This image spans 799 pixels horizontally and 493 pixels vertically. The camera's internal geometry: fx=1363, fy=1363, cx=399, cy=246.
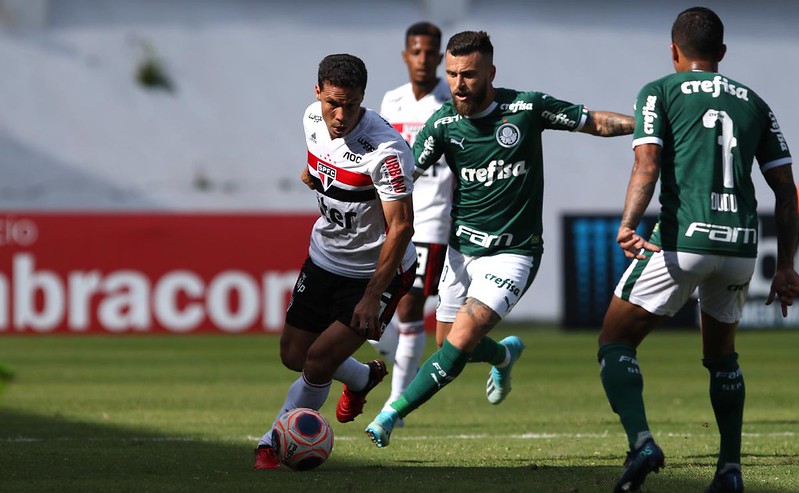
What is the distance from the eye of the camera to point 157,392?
11867mm

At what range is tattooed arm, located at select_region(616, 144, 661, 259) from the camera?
5438mm

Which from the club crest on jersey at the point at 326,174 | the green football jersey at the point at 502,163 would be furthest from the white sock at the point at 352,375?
the club crest on jersey at the point at 326,174

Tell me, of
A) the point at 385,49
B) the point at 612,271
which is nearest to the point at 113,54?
the point at 385,49

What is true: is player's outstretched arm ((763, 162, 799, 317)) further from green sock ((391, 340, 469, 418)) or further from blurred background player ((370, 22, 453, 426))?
blurred background player ((370, 22, 453, 426))

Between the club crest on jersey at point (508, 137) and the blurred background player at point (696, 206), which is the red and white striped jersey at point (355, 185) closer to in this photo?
the club crest on jersey at point (508, 137)

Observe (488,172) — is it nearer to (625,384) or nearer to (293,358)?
(293,358)

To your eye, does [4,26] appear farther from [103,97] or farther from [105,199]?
[105,199]

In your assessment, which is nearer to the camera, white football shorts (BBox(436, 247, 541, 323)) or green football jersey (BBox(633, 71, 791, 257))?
green football jersey (BBox(633, 71, 791, 257))

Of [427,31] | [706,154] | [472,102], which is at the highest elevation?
[427,31]

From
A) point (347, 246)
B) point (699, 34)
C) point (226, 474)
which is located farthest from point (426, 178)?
point (699, 34)

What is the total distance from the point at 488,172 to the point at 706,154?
66.1 inches

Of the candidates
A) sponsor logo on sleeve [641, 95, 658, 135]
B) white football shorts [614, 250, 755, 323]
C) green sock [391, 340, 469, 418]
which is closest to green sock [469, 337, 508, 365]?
green sock [391, 340, 469, 418]

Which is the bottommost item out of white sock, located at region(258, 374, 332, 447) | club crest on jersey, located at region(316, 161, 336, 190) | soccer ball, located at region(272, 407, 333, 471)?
soccer ball, located at region(272, 407, 333, 471)

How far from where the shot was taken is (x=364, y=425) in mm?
9312
